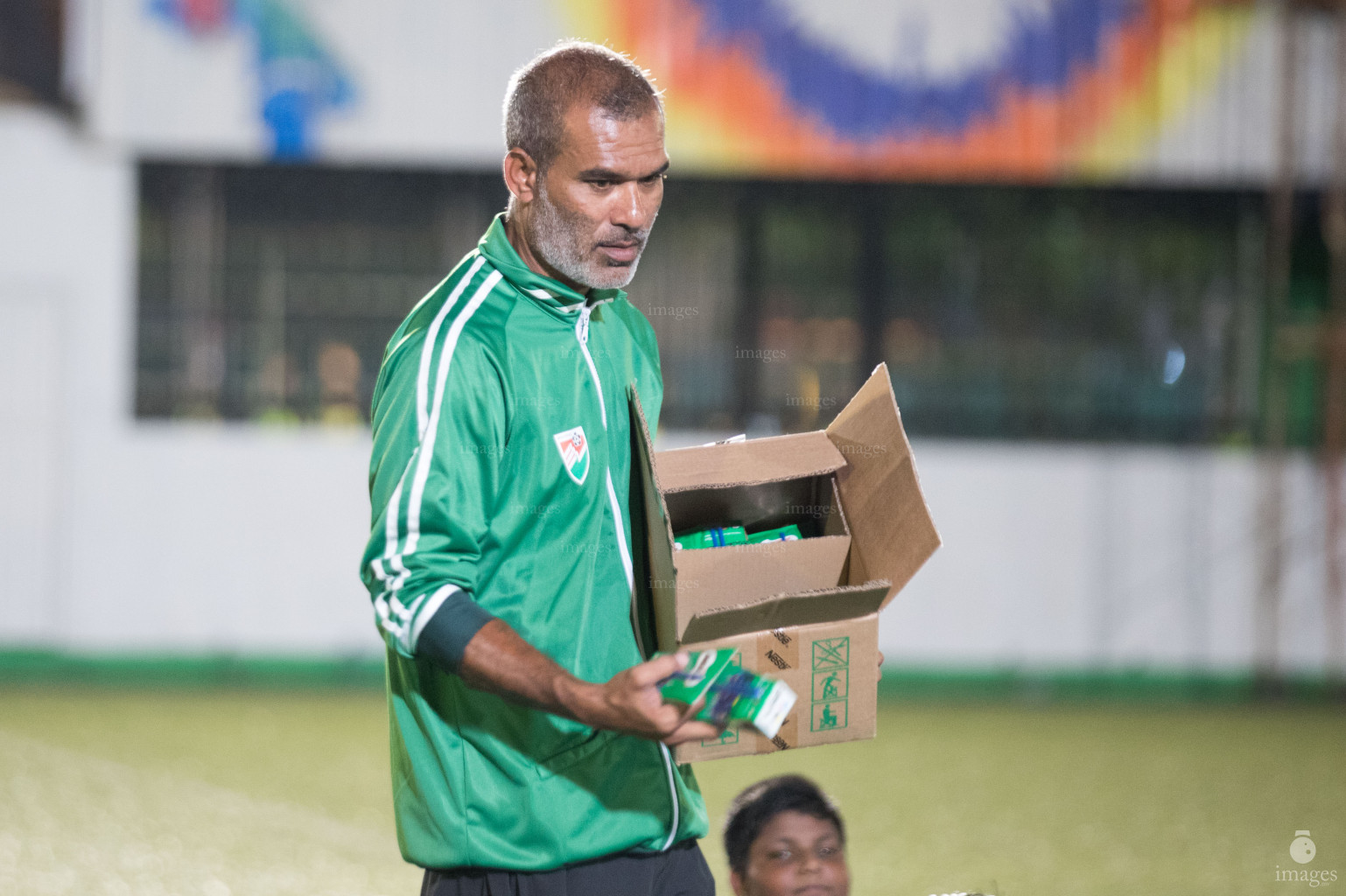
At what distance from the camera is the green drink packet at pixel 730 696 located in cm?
151

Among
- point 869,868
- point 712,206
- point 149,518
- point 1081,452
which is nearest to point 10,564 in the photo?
point 149,518

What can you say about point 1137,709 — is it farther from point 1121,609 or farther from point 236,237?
point 236,237

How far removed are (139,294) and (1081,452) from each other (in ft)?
19.5

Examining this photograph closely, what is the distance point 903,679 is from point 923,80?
144 inches

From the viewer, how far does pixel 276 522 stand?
27.6 ft

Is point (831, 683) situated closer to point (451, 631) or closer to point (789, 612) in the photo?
point (789, 612)

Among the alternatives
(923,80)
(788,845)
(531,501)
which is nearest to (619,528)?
(531,501)

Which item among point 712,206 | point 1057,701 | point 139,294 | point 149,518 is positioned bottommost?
point 1057,701

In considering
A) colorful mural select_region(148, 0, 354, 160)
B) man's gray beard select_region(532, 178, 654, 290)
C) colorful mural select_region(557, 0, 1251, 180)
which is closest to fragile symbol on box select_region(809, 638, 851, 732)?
man's gray beard select_region(532, 178, 654, 290)

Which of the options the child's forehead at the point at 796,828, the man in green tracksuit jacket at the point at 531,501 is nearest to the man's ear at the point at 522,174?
the man in green tracksuit jacket at the point at 531,501

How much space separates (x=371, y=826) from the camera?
5.20m

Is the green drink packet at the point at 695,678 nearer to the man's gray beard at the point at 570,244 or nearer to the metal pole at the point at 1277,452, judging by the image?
the man's gray beard at the point at 570,244

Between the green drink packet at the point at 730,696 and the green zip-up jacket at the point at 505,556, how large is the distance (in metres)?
0.25

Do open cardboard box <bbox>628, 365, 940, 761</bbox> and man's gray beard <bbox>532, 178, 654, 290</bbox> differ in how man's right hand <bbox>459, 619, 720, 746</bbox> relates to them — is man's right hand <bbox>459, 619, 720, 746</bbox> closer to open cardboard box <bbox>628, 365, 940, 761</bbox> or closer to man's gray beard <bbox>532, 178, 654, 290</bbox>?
open cardboard box <bbox>628, 365, 940, 761</bbox>
